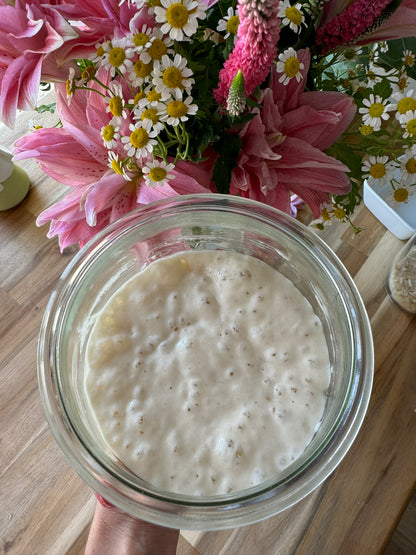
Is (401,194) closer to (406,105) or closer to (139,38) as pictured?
(406,105)

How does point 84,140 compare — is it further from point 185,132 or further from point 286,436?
point 286,436

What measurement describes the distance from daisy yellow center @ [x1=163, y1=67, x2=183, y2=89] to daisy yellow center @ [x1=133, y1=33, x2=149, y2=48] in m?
0.02

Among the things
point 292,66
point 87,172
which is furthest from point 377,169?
point 87,172

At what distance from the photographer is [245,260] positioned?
40 centimetres

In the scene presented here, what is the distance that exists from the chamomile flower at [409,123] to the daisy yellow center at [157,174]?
0.59ft

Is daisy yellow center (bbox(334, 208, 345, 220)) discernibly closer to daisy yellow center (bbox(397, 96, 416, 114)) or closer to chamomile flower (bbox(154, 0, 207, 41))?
daisy yellow center (bbox(397, 96, 416, 114))

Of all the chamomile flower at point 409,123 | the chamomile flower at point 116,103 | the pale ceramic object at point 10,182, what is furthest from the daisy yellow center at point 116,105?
the pale ceramic object at point 10,182

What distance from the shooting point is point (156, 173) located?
33 cm

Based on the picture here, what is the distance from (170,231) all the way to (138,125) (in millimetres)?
105

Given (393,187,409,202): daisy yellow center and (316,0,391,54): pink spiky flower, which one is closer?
(316,0,391,54): pink spiky flower

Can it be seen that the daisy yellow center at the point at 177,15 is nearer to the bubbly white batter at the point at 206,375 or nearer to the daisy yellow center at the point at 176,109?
the daisy yellow center at the point at 176,109

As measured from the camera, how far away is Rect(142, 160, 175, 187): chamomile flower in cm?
33

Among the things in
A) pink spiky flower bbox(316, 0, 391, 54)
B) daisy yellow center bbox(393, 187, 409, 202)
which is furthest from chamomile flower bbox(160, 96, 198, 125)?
daisy yellow center bbox(393, 187, 409, 202)

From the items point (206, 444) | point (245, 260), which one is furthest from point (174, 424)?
point (245, 260)
